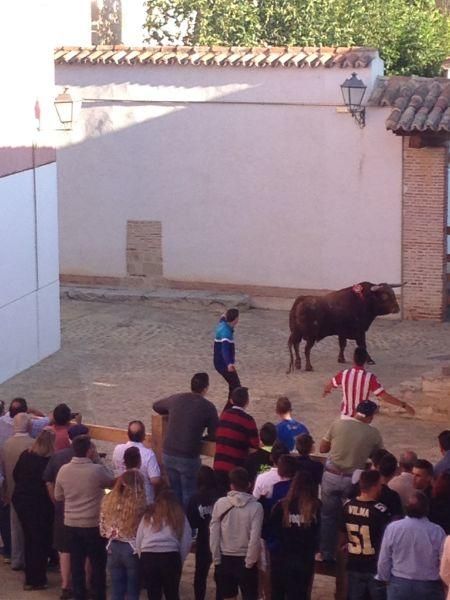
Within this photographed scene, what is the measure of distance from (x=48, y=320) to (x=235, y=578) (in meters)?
10.8

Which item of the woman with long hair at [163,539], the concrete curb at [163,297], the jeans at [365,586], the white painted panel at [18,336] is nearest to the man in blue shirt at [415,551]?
the jeans at [365,586]

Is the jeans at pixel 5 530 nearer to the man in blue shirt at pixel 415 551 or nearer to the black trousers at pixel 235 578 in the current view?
the black trousers at pixel 235 578

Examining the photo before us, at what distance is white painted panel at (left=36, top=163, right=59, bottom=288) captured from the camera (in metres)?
19.5

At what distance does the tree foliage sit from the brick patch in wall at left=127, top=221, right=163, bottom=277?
819 centimetres

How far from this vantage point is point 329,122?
901 inches

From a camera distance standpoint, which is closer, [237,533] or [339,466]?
[237,533]

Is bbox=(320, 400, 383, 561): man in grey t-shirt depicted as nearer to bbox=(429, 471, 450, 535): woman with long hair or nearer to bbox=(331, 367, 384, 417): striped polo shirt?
bbox=(429, 471, 450, 535): woman with long hair

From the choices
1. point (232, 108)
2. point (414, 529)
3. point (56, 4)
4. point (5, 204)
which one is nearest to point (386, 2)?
point (56, 4)

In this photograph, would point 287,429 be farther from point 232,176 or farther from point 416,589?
point 232,176

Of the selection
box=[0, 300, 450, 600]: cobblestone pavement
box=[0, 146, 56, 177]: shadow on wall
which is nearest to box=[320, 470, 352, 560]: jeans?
box=[0, 300, 450, 600]: cobblestone pavement

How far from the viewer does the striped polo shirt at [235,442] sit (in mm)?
10875

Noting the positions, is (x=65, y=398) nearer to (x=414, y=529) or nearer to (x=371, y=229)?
(x=371, y=229)

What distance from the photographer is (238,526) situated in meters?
9.38

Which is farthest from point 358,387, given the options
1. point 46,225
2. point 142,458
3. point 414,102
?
point 414,102
